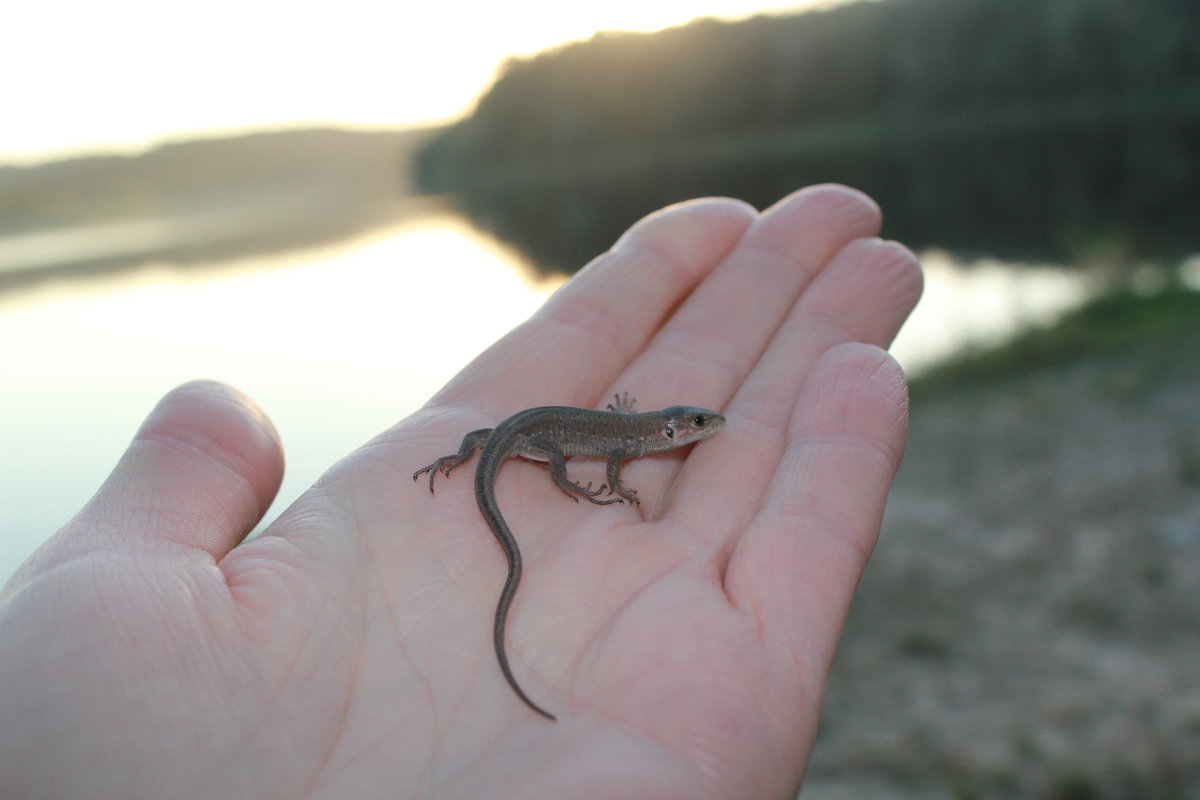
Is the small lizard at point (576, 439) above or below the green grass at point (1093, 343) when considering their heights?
above

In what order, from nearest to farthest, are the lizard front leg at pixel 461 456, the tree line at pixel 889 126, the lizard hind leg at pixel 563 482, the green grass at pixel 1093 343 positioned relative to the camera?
the lizard front leg at pixel 461 456, the lizard hind leg at pixel 563 482, the green grass at pixel 1093 343, the tree line at pixel 889 126

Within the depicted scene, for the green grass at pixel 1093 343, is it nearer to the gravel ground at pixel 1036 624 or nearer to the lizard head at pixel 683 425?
the gravel ground at pixel 1036 624

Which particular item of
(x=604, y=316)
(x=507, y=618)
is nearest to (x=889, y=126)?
(x=604, y=316)

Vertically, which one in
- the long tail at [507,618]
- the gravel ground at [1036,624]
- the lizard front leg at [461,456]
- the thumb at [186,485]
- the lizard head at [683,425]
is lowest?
the gravel ground at [1036,624]

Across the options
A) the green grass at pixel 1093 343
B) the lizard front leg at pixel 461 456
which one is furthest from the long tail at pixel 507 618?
the green grass at pixel 1093 343

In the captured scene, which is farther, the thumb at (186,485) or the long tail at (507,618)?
the thumb at (186,485)

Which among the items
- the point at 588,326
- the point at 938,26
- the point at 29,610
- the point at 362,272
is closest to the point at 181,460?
the point at 29,610
